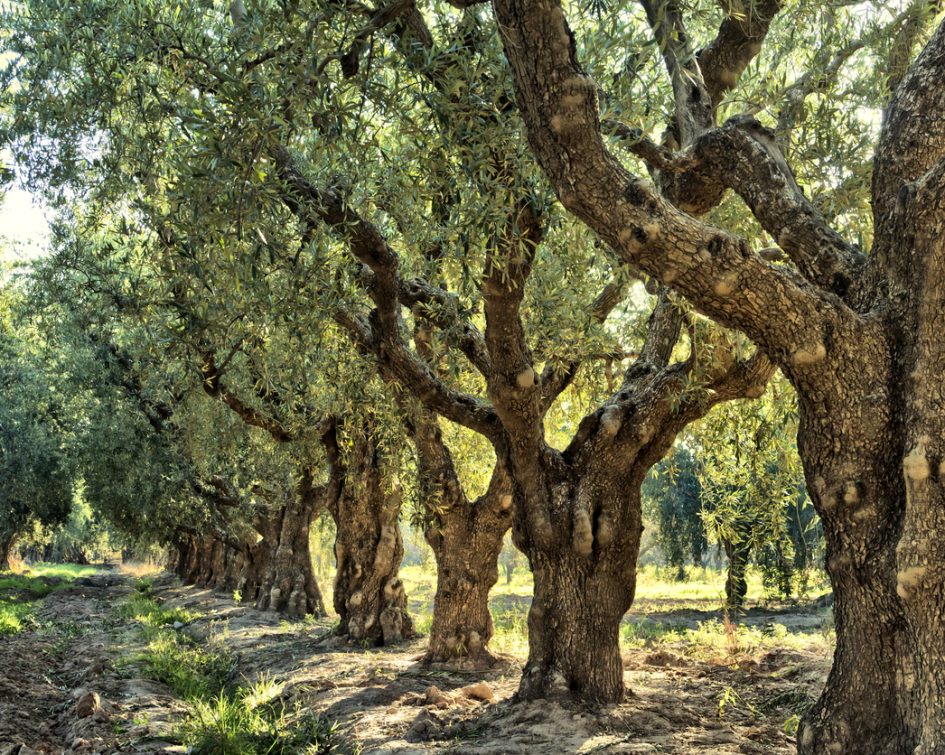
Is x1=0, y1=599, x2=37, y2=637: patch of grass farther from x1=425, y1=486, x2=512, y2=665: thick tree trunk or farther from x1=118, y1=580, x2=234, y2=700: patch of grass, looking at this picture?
x1=425, y1=486, x2=512, y2=665: thick tree trunk

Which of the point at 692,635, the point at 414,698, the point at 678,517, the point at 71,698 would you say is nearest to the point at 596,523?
the point at 414,698

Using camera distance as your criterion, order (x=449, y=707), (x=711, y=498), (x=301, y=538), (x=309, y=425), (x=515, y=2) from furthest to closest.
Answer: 1. (x=301, y=538)
2. (x=309, y=425)
3. (x=711, y=498)
4. (x=449, y=707)
5. (x=515, y=2)

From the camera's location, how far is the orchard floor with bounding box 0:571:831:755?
675 centimetres

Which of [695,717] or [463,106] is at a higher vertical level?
[463,106]

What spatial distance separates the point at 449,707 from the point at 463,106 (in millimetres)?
5393

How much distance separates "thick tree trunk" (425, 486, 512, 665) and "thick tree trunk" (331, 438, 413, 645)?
2.96 meters

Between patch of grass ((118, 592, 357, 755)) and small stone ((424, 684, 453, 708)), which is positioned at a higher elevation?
small stone ((424, 684, 453, 708))

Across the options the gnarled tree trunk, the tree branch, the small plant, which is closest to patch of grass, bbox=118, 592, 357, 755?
the gnarled tree trunk

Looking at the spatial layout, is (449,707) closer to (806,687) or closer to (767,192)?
(806,687)

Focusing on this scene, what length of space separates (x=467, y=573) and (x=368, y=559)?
3451 mm

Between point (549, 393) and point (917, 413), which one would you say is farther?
point (549, 393)

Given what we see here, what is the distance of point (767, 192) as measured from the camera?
5699 mm

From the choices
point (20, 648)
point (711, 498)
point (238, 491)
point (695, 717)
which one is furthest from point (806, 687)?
point (238, 491)

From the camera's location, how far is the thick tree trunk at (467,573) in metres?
10.7
